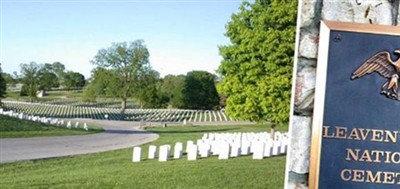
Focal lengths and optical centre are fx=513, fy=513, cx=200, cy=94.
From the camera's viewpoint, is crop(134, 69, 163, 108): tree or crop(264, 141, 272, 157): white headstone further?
crop(134, 69, 163, 108): tree

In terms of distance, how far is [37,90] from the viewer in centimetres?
8488

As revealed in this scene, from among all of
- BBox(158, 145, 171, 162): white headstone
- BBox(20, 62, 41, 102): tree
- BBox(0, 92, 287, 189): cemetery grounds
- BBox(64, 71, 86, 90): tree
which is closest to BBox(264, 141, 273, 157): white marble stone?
BBox(0, 92, 287, 189): cemetery grounds

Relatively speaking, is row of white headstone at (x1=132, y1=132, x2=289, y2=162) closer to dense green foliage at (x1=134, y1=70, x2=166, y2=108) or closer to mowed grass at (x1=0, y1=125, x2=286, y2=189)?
mowed grass at (x1=0, y1=125, x2=286, y2=189)

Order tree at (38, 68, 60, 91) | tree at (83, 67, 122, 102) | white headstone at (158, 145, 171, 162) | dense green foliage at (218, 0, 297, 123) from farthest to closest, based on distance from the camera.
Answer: tree at (38, 68, 60, 91)
tree at (83, 67, 122, 102)
dense green foliage at (218, 0, 297, 123)
white headstone at (158, 145, 171, 162)

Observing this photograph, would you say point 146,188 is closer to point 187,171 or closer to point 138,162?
Answer: point 187,171

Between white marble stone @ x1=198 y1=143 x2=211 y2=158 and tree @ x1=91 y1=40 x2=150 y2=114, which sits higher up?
tree @ x1=91 y1=40 x2=150 y2=114

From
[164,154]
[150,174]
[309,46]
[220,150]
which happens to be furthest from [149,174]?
[309,46]

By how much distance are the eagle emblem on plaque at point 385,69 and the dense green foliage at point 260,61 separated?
14.3m

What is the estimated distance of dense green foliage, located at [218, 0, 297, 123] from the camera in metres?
17.9

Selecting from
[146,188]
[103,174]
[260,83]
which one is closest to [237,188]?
[146,188]

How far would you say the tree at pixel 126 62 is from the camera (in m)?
68.6

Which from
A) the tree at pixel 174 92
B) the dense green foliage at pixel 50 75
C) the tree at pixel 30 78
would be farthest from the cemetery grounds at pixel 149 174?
the dense green foliage at pixel 50 75

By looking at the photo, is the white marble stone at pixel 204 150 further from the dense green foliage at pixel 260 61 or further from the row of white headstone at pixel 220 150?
the dense green foliage at pixel 260 61

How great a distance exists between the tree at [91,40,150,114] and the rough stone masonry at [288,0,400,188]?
65.3 meters
